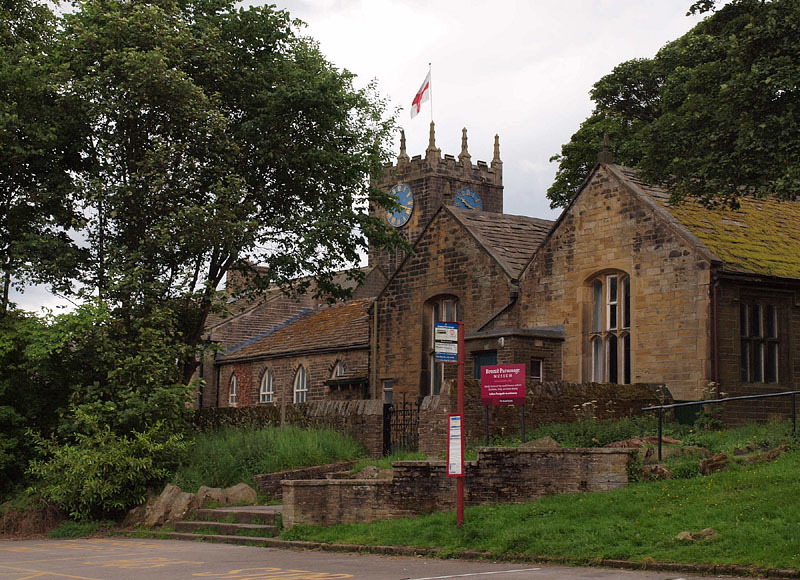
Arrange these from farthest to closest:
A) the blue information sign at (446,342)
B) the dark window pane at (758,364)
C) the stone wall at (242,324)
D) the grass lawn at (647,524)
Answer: the stone wall at (242,324) → the dark window pane at (758,364) → the blue information sign at (446,342) → the grass lawn at (647,524)

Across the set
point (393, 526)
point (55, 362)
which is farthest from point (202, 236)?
point (393, 526)

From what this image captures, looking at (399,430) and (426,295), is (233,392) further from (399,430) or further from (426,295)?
(399,430)

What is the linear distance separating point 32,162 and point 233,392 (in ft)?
76.1

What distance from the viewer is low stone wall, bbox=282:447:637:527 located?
17.0 m

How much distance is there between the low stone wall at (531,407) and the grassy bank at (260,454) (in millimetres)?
2483

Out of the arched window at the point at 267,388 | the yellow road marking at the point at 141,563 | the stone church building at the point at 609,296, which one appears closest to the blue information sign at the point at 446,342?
the yellow road marking at the point at 141,563

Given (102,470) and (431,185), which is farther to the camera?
(431,185)

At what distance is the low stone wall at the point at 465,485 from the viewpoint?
17.0 metres

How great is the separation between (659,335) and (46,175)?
16.3m

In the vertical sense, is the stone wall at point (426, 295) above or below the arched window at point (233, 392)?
above

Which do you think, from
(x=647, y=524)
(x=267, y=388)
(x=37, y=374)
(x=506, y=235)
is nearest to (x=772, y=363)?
(x=506, y=235)

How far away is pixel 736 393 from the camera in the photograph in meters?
24.2

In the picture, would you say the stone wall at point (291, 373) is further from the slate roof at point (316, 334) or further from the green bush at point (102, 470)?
the green bush at point (102, 470)

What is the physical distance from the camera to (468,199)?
74562mm
